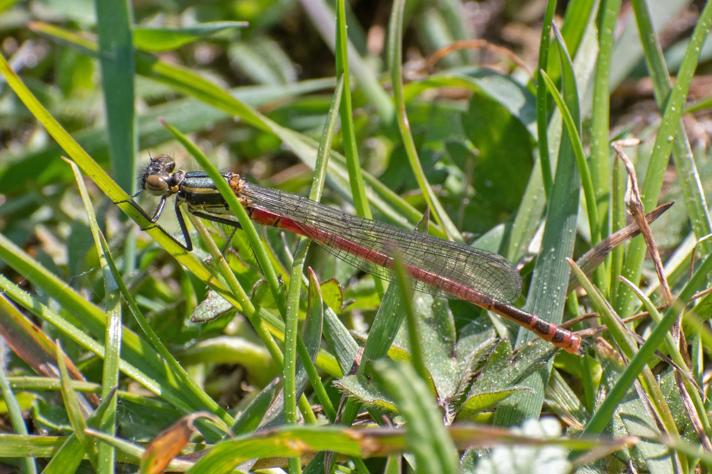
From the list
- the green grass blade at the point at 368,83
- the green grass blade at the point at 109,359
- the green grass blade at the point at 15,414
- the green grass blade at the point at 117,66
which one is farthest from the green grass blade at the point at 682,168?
the green grass blade at the point at 117,66

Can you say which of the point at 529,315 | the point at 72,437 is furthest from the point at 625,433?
the point at 72,437

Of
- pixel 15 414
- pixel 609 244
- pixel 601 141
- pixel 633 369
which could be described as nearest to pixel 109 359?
→ pixel 15 414

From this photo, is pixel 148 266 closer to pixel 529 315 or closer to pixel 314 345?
pixel 314 345

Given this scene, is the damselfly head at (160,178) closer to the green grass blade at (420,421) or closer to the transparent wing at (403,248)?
the transparent wing at (403,248)

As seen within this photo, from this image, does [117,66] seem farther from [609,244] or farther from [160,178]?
[609,244]

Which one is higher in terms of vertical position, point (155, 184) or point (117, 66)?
point (117, 66)

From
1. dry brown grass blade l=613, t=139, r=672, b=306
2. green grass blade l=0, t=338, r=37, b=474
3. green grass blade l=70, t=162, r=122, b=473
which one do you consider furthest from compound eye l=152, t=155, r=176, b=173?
dry brown grass blade l=613, t=139, r=672, b=306

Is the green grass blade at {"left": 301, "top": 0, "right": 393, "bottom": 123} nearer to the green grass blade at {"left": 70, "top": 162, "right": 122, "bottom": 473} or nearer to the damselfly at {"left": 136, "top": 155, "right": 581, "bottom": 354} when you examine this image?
the damselfly at {"left": 136, "top": 155, "right": 581, "bottom": 354}
